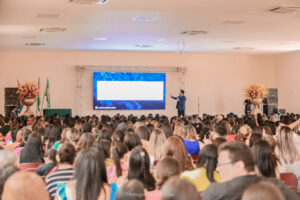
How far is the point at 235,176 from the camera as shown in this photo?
9.58ft

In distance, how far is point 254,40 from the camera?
1544cm

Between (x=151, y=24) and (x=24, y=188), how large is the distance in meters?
9.88

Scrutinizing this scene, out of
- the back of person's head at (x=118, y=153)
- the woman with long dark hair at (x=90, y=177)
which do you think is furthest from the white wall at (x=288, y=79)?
the woman with long dark hair at (x=90, y=177)

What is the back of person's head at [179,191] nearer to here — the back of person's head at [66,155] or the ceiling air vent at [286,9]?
the back of person's head at [66,155]

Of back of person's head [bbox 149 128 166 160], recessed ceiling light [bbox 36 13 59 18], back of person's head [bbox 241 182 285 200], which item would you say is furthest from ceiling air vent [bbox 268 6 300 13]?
back of person's head [bbox 241 182 285 200]

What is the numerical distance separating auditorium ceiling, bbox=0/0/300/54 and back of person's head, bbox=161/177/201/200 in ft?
24.1

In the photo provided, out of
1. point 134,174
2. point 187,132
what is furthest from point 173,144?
point 187,132

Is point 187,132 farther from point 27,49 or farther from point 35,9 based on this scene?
point 27,49

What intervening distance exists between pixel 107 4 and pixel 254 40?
809 centimetres

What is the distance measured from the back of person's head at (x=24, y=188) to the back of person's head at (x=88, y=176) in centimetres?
66

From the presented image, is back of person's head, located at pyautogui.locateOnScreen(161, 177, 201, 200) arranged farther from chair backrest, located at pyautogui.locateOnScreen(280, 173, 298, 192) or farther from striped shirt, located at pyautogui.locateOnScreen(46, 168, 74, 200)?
chair backrest, located at pyautogui.locateOnScreen(280, 173, 298, 192)

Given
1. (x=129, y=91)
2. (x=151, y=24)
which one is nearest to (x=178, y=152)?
(x=151, y=24)

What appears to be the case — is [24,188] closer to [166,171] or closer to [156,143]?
[166,171]

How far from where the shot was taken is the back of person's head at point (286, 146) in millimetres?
5523
